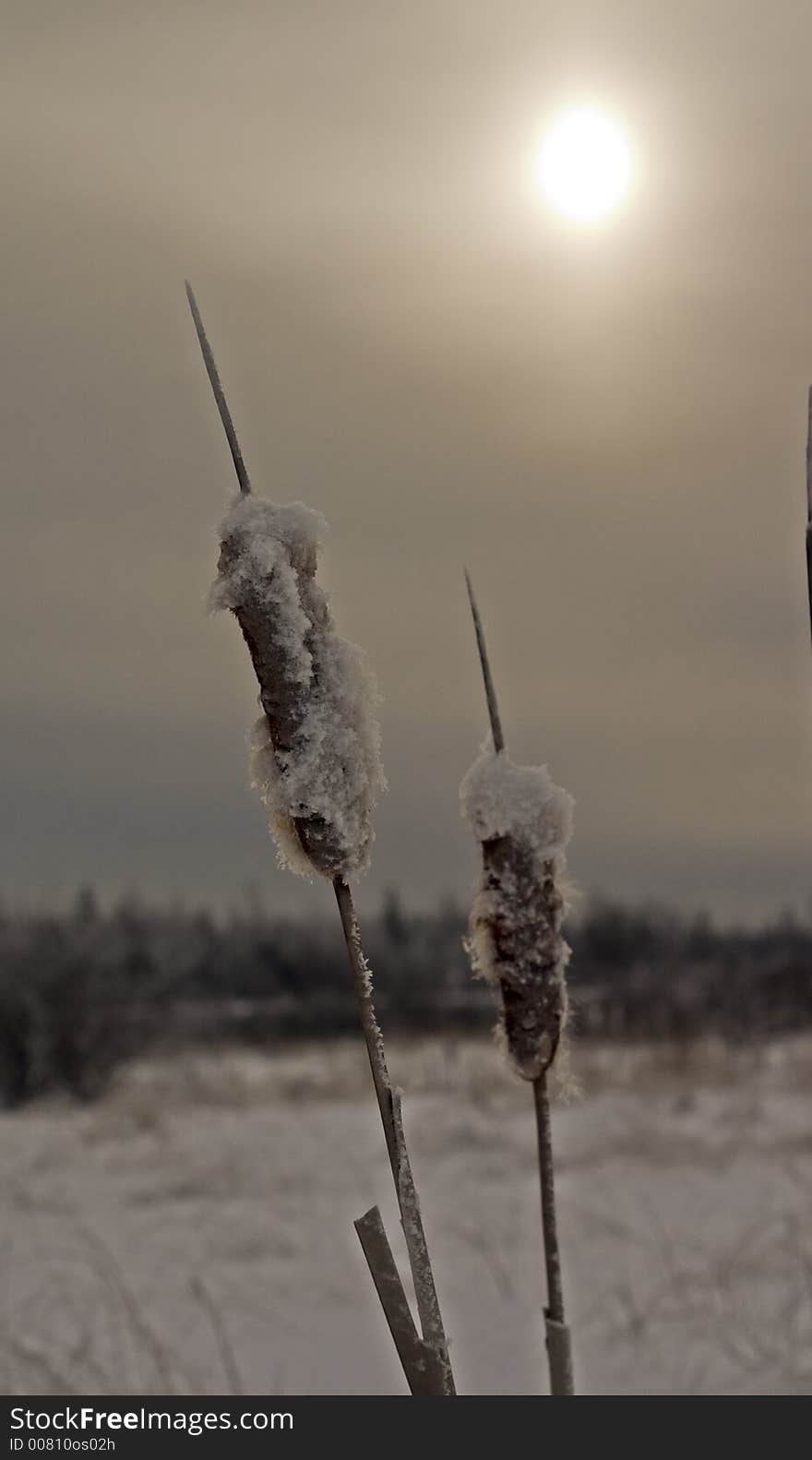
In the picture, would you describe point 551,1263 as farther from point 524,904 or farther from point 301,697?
point 301,697

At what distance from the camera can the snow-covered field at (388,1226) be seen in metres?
3.65

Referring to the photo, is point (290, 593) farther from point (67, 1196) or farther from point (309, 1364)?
point (67, 1196)

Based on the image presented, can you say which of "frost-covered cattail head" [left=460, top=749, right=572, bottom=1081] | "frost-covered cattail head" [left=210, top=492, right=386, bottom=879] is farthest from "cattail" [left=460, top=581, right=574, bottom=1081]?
"frost-covered cattail head" [left=210, top=492, right=386, bottom=879]

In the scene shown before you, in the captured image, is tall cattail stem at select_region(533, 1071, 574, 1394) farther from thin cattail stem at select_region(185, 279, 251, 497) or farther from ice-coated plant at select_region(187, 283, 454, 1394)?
thin cattail stem at select_region(185, 279, 251, 497)

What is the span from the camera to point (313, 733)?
510mm

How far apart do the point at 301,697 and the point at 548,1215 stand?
30 cm

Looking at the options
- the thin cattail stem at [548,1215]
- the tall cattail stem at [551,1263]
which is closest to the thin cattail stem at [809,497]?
the thin cattail stem at [548,1215]

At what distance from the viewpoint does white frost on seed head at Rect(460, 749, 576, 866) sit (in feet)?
2.03

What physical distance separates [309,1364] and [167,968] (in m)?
7.50

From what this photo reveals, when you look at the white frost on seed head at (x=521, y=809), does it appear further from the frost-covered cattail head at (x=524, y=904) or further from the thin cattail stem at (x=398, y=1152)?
the thin cattail stem at (x=398, y=1152)

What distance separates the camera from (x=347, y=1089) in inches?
369

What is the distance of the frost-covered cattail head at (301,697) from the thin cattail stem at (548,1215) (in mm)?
96

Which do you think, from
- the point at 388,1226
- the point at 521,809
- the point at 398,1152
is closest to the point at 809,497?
the point at 521,809
